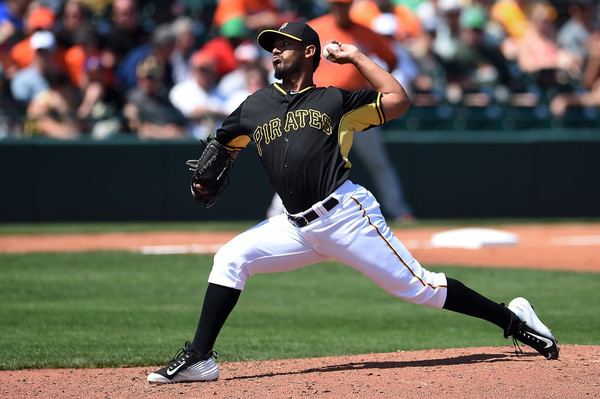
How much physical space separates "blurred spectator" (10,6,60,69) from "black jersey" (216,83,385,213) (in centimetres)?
855

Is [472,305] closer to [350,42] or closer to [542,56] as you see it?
[350,42]

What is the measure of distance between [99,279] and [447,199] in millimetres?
6001

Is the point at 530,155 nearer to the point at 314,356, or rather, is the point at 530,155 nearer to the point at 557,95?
the point at 557,95

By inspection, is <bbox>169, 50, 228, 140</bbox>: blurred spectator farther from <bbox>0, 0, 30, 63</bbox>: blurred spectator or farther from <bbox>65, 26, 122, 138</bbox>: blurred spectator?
<bbox>0, 0, 30, 63</bbox>: blurred spectator

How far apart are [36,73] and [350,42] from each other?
4021 mm

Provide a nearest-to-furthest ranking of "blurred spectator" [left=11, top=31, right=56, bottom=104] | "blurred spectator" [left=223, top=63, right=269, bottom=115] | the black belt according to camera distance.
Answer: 1. the black belt
2. "blurred spectator" [left=11, top=31, right=56, bottom=104]
3. "blurred spectator" [left=223, top=63, right=269, bottom=115]

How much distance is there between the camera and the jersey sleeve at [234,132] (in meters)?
5.81

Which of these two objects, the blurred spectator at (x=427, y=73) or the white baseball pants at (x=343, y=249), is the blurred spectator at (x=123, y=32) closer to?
the blurred spectator at (x=427, y=73)

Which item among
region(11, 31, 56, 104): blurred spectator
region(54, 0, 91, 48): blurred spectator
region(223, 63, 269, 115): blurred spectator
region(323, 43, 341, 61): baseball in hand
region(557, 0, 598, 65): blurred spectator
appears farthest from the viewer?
region(557, 0, 598, 65): blurred spectator

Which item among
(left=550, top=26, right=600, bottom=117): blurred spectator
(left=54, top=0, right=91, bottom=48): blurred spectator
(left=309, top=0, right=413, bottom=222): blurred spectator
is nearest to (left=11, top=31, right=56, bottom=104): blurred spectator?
(left=54, top=0, right=91, bottom=48): blurred spectator

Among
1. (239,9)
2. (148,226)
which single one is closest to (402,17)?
(239,9)

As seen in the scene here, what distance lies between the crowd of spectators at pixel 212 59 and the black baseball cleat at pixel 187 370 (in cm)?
739

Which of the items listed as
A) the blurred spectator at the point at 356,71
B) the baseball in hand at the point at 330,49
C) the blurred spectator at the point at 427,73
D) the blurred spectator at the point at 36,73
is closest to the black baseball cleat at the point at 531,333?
the baseball in hand at the point at 330,49

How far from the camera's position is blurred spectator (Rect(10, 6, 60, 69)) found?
13883mm
